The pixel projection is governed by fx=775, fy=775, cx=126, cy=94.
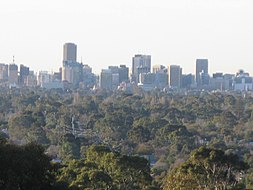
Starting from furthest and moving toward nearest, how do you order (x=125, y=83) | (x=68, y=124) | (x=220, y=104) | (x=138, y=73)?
(x=138, y=73), (x=125, y=83), (x=220, y=104), (x=68, y=124)

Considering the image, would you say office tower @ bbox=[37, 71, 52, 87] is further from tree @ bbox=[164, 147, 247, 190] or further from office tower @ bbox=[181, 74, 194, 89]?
tree @ bbox=[164, 147, 247, 190]

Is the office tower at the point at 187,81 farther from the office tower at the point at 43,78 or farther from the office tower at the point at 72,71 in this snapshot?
the office tower at the point at 43,78

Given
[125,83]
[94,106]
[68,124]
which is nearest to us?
[68,124]

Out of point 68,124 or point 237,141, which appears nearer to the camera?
point 237,141

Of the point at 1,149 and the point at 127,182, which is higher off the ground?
the point at 1,149

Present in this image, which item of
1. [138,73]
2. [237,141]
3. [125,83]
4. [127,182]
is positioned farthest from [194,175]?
[138,73]

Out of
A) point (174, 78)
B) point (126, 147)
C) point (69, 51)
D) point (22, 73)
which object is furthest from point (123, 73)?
point (126, 147)

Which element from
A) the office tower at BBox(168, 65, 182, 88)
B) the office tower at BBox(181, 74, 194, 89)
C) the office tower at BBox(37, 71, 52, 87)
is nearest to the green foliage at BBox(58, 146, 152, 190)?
the office tower at BBox(37, 71, 52, 87)

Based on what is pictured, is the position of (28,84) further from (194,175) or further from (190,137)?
(194,175)
